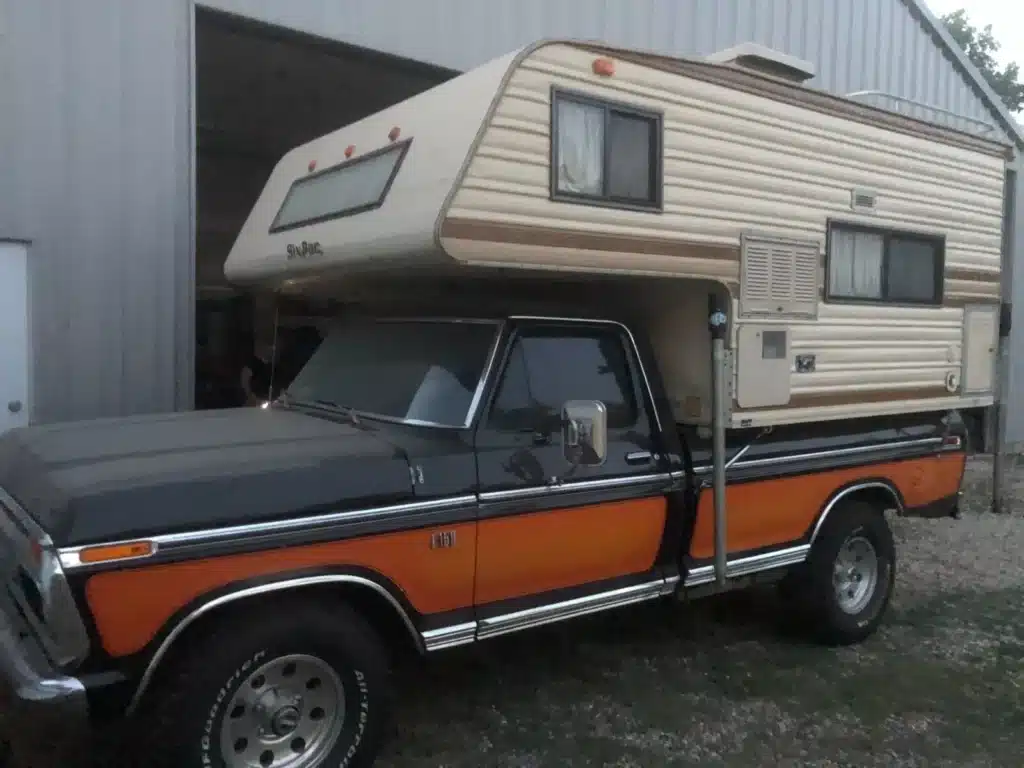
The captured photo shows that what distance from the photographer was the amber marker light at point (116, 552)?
2.92 meters

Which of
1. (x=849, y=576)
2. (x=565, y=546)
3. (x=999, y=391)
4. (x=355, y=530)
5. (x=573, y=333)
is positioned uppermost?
(x=573, y=333)

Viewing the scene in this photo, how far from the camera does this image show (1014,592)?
660cm

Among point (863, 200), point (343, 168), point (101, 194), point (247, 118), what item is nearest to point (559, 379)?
point (343, 168)

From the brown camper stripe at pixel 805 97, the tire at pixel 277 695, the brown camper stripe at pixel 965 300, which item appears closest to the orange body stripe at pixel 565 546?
the tire at pixel 277 695

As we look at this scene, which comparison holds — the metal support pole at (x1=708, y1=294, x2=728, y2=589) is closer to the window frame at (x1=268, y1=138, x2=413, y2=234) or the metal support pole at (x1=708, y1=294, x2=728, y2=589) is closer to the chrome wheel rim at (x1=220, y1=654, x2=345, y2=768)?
the window frame at (x1=268, y1=138, x2=413, y2=234)

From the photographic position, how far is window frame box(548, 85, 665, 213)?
404cm

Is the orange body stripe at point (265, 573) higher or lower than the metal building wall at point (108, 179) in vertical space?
lower

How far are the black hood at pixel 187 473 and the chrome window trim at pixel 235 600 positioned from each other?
238 mm

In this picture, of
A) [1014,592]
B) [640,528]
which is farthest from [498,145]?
[1014,592]

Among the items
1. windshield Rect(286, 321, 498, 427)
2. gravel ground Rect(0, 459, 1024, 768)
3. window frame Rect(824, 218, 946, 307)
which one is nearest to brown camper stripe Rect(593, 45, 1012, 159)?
window frame Rect(824, 218, 946, 307)

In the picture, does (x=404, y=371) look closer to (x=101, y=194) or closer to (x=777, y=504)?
(x=777, y=504)

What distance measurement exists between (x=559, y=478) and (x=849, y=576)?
241 centimetres

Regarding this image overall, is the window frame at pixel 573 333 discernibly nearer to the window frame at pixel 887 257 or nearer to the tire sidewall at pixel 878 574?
the window frame at pixel 887 257

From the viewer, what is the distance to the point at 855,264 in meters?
5.37
